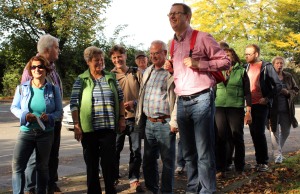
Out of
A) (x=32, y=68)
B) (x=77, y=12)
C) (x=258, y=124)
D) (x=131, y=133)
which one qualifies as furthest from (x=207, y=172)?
(x=77, y=12)

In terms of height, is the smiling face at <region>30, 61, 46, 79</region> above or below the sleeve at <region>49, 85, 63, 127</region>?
above

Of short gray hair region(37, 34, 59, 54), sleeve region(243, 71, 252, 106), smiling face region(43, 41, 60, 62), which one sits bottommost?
sleeve region(243, 71, 252, 106)

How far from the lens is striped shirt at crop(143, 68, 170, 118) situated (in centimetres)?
554

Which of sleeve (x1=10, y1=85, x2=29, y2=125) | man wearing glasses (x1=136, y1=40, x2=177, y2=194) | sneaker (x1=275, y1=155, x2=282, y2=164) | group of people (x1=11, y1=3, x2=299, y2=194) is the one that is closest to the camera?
group of people (x1=11, y1=3, x2=299, y2=194)

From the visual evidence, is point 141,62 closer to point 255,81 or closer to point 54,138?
point 255,81

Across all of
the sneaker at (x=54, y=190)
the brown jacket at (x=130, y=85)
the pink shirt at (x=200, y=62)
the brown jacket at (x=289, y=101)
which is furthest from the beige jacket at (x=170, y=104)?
the brown jacket at (x=289, y=101)

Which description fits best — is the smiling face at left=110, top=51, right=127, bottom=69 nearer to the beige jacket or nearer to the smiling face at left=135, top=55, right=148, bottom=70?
the smiling face at left=135, top=55, right=148, bottom=70

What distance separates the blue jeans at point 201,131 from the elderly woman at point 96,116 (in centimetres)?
84

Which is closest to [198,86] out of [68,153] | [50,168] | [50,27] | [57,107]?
[57,107]

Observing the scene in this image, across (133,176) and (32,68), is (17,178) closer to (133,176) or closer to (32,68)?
(32,68)

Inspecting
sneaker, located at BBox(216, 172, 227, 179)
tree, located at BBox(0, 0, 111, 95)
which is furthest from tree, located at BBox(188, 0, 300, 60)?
sneaker, located at BBox(216, 172, 227, 179)

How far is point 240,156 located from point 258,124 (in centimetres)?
62

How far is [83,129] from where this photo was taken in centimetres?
535

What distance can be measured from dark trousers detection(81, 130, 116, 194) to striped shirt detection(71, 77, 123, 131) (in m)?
0.11
